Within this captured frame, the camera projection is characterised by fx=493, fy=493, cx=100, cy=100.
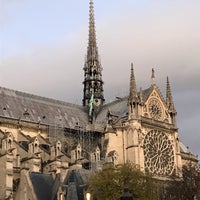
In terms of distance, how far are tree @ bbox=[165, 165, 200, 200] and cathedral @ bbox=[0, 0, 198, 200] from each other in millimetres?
3831

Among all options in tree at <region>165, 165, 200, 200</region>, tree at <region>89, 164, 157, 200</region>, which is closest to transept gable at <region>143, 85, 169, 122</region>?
tree at <region>165, 165, 200, 200</region>

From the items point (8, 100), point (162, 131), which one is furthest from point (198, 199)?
point (8, 100)

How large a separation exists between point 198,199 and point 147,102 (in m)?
11.9

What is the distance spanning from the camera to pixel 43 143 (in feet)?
153

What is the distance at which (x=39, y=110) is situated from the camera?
51469mm

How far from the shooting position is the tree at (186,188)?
1678 inches

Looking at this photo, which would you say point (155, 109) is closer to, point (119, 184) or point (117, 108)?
point (117, 108)

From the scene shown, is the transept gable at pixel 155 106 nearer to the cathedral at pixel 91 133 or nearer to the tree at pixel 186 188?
the cathedral at pixel 91 133

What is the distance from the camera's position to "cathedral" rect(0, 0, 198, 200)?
42781 mm

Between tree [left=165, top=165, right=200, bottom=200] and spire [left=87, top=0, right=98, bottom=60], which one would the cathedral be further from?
spire [left=87, top=0, right=98, bottom=60]

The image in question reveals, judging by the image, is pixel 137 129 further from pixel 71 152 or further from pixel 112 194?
pixel 112 194

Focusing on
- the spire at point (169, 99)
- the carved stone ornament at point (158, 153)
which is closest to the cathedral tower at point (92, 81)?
the spire at point (169, 99)

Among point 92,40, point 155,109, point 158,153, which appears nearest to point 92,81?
point 92,40

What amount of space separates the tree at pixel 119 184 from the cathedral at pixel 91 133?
5.91 meters
